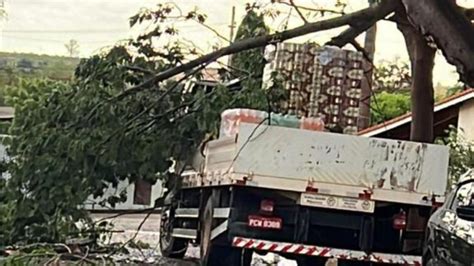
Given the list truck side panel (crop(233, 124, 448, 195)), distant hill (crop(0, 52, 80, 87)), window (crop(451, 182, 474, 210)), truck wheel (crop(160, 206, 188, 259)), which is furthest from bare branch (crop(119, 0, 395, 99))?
distant hill (crop(0, 52, 80, 87))

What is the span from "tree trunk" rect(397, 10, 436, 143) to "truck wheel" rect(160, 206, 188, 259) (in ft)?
13.8

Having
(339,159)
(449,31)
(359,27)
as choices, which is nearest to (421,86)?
(359,27)

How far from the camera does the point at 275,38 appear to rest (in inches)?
541

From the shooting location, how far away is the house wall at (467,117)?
75.9 feet

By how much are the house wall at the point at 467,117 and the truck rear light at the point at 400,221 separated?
35.2ft

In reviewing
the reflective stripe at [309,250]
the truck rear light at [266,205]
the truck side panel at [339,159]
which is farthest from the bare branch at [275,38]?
the reflective stripe at [309,250]

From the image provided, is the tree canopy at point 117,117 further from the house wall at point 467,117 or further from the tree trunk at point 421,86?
the house wall at point 467,117

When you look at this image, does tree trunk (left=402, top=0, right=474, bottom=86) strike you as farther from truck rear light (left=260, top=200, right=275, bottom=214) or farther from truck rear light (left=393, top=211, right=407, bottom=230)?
truck rear light (left=260, top=200, right=275, bottom=214)

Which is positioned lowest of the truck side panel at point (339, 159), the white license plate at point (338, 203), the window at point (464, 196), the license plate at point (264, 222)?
the license plate at point (264, 222)

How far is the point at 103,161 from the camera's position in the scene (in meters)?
13.1

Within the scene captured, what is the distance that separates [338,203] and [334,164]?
0.47 metres

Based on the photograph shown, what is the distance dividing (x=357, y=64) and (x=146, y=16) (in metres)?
3.11

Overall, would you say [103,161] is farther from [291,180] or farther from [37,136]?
[291,180]

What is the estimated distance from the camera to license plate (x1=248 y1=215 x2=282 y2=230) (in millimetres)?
12086
